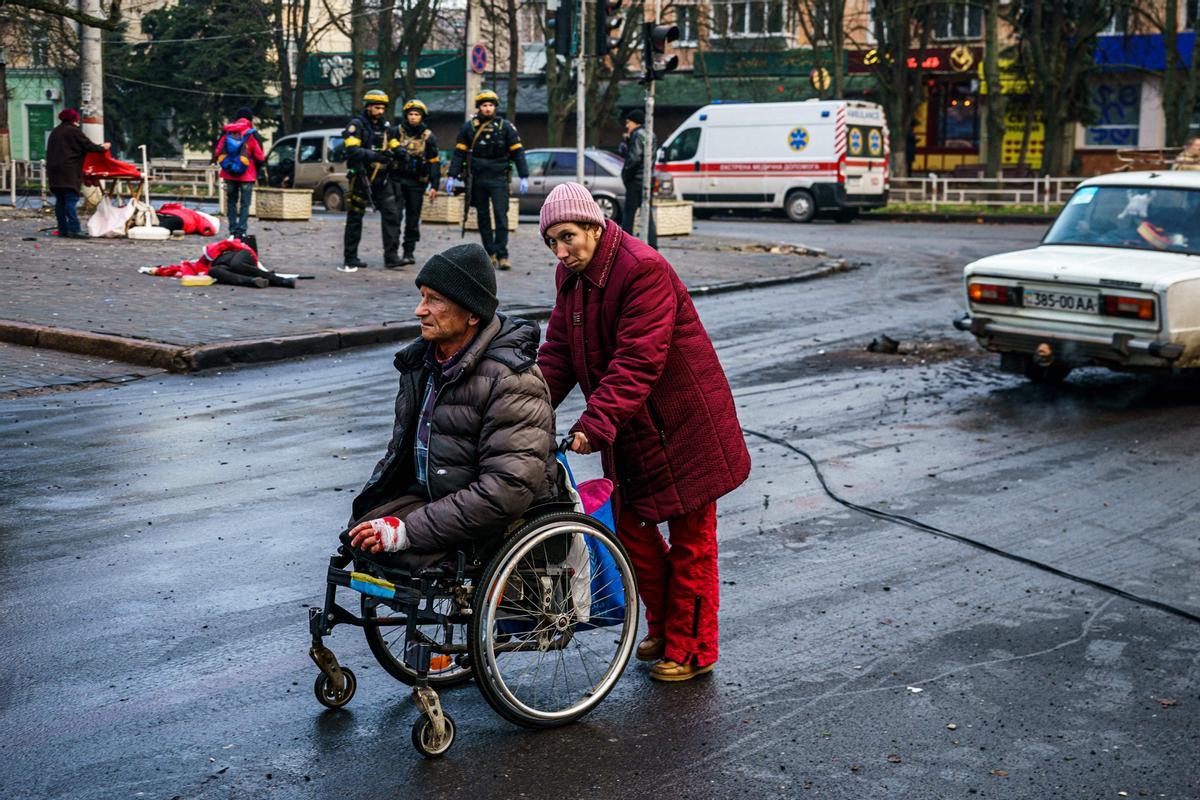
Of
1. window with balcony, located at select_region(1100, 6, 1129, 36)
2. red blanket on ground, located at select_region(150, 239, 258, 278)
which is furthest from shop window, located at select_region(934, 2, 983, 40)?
red blanket on ground, located at select_region(150, 239, 258, 278)

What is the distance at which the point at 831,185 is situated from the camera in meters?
32.5

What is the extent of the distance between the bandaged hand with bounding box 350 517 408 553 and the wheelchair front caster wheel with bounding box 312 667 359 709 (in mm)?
525

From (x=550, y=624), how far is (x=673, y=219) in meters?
21.4

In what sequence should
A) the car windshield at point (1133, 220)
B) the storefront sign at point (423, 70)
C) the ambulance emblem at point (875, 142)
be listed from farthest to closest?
the storefront sign at point (423, 70), the ambulance emblem at point (875, 142), the car windshield at point (1133, 220)

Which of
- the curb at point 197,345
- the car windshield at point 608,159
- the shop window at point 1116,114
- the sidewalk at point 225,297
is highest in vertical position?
the shop window at point 1116,114

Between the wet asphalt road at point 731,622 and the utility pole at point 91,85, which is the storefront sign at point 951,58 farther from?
the wet asphalt road at point 731,622

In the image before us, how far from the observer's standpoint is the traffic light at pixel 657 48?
16891 mm

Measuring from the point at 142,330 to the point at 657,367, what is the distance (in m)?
8.27

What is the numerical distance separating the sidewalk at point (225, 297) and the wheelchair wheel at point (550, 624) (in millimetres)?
6558

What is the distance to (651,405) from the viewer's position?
15.7 feet

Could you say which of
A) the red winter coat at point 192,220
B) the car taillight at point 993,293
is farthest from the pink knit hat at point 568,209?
the red winter coat at point 192,220

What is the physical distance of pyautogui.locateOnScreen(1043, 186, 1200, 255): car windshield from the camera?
34.3 feet

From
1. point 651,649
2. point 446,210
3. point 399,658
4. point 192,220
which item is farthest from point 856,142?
point 399,658

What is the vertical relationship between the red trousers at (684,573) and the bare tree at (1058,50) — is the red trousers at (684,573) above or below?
below
